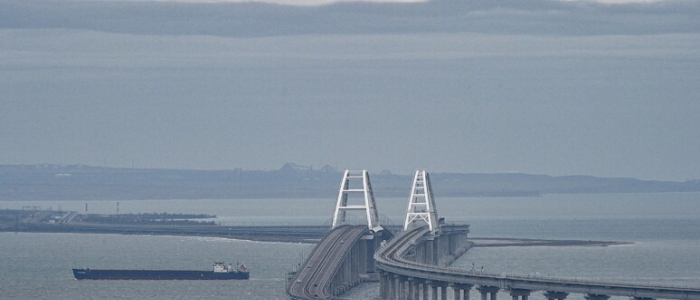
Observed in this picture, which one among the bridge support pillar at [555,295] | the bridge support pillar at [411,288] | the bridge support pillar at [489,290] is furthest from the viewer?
the bridge support pillar at [411,288]

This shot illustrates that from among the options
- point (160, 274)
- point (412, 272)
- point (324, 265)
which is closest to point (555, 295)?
point (412, 272)

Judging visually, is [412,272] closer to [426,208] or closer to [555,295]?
[555,295]

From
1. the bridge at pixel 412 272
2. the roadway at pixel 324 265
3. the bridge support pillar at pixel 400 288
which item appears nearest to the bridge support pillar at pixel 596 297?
the bridge at pixel 412 272

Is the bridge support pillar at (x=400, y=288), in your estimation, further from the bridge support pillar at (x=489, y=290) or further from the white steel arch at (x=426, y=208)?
the white steel arch at (x=426, y=208)

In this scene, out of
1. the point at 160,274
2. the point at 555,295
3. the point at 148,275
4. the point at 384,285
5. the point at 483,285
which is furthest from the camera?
the point at 160,274

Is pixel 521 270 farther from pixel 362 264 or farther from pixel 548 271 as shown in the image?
pixel 362 264

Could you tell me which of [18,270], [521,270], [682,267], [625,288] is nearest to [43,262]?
[18,270]

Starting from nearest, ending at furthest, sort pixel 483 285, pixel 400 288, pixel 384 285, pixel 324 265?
pixel 483 285, pixel 400 288, pixel 384 285, pixel 324 265
